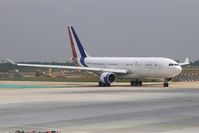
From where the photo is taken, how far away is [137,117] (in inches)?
757

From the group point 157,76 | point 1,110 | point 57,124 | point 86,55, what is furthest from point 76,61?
point 57,124

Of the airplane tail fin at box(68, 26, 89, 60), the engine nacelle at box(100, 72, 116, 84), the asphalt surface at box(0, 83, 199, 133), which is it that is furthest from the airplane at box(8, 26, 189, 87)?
the asphalt surface at box(0, 83, 199, 133)

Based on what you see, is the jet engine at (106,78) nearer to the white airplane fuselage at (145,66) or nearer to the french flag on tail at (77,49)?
the white airplane fuselage at (145,66)

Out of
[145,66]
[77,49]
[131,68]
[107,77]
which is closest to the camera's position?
[107,77]

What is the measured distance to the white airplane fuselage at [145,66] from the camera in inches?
2136

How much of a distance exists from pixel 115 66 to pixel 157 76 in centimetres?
685

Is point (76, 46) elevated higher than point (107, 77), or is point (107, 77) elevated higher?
point (76, 46)

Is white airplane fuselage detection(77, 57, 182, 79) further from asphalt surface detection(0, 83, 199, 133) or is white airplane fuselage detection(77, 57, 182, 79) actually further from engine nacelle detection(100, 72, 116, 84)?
asphalt surface detection(0, 83, 199, 133)

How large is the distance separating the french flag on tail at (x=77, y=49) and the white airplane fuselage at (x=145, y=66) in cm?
477

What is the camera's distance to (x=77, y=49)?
68.1m

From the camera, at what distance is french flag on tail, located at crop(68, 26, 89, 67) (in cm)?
6644

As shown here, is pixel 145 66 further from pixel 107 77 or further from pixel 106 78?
pixel 106 78

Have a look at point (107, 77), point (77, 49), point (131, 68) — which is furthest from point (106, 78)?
point (77, 49)

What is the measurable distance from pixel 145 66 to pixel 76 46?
15614mm
